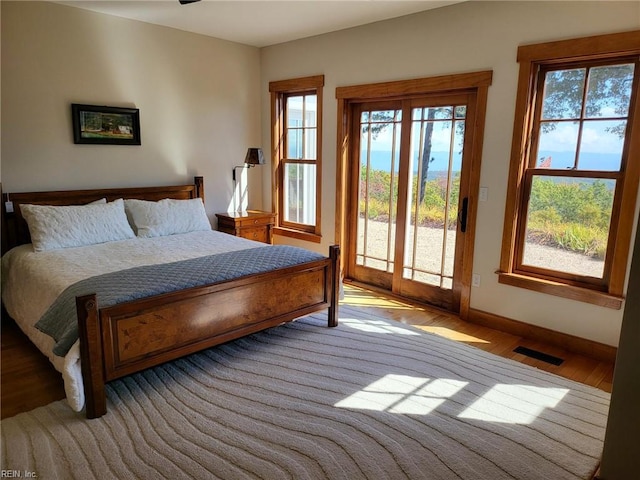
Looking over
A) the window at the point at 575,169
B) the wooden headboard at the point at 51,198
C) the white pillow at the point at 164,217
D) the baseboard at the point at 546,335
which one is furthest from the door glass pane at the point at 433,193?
the wooden headboard at the point at 51,198

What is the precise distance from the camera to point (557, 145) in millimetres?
3186

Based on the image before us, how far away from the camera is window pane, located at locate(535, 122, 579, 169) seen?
3107mm

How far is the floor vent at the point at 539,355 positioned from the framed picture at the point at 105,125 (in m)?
3.86

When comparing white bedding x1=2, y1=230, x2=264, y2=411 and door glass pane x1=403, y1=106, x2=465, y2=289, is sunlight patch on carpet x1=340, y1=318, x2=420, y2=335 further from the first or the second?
white bedding x1=2, y1=230, x2=264, y2=411

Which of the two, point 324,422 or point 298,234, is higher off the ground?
point 298,234

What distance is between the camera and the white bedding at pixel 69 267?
7.98 feet

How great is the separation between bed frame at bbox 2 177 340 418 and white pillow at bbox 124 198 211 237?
54 cm

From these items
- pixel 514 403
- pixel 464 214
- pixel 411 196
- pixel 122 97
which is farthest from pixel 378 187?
pixel 122 97

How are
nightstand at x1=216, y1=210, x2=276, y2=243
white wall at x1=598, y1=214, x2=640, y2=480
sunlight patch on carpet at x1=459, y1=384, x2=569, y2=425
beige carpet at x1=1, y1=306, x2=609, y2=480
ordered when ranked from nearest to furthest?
white wall at x1=598, y1=214, x2=640, y2=480, beige carpet at x1=1, y1=306, x2=609, y2=480, sunlight patch on carpet at x1=459, y1=384, x2=569, y2=425, nightstand at x1=216, y1=210, x2=276, y2=243

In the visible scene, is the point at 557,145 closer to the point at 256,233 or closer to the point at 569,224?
the point at 569,224

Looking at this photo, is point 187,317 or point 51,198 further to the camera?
point 51,198

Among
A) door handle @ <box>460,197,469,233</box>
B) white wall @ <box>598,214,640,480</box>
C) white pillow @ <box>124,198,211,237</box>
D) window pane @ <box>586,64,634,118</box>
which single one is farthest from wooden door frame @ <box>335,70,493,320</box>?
white wall @ <box>598,214,640,480</box>

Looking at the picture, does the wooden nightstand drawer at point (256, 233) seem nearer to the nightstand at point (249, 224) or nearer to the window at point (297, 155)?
the nightstand at point (249, 224)

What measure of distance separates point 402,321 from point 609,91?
7.31 ft
